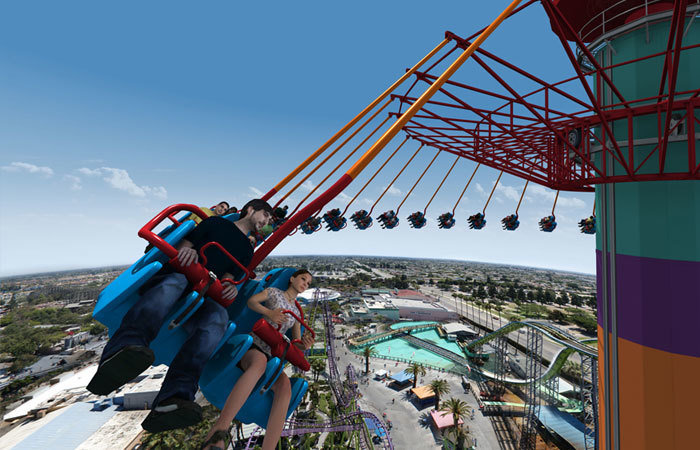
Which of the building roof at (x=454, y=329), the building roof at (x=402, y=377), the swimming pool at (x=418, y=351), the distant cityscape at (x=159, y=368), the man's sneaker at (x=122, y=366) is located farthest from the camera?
the building roof at (x=454, y=329)

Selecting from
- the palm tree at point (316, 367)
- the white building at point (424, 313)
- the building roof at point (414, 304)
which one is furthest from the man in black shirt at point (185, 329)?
the building roof at point (414, 304)

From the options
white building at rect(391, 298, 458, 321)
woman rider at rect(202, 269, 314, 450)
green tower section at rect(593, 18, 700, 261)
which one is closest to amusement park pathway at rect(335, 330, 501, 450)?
green tower section at rect(593, 18, 700, 261)

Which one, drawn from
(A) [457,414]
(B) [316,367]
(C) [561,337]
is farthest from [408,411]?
(C) [561,337]

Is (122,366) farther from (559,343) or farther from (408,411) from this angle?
(408,411)

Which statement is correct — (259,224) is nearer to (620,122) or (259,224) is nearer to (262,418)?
(262,418)

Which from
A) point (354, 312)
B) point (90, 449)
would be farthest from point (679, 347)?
point (354, 312)

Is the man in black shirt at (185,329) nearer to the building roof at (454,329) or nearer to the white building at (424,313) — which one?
the building roof at (454,329)

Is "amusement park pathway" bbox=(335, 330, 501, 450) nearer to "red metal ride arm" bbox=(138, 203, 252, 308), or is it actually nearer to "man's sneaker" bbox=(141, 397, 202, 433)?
"man's sneaker" bbox=(141, 397, 202, 433)
